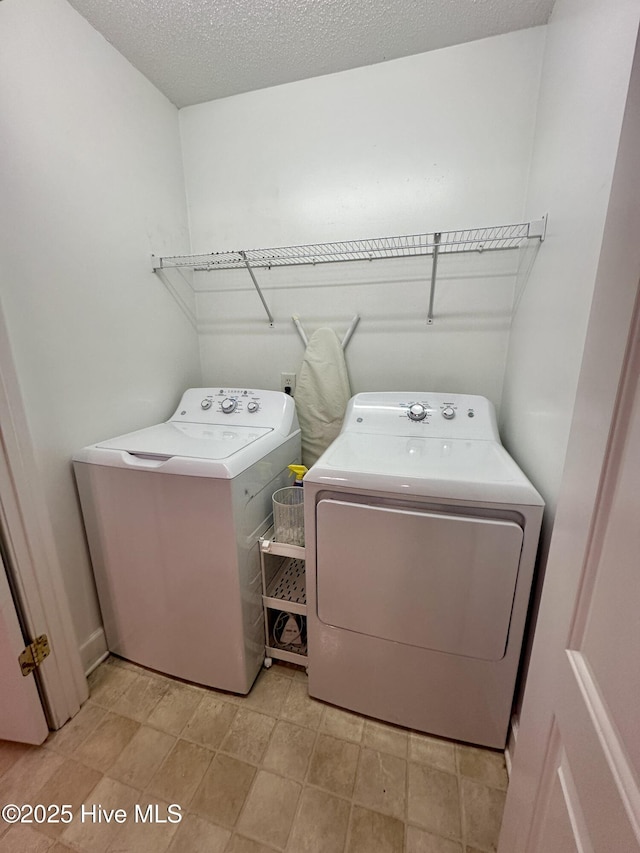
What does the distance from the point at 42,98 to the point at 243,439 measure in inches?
54.0

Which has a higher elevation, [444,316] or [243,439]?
[444,316]

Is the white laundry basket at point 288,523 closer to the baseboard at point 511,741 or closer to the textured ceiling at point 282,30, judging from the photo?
the baseboard at point 511,741

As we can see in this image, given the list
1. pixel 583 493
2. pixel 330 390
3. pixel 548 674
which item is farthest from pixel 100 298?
pixel 548 674

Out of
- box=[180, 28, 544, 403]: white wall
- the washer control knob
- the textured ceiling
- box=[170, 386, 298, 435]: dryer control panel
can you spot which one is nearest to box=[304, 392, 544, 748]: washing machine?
the washer control knob

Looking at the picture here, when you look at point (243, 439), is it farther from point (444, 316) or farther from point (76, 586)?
point (444, 316)

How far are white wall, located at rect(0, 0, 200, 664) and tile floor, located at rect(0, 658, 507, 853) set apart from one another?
38 cm

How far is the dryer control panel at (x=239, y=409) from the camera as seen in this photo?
1.63 metres

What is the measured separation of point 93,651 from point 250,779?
855 mm

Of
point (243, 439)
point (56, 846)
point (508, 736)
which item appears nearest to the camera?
point (56, 846)

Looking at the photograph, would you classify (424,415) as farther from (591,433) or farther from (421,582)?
(591,433)

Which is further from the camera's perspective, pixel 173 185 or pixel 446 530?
pixel 173 185

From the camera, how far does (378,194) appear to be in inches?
62.9

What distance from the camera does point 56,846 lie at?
943 mm

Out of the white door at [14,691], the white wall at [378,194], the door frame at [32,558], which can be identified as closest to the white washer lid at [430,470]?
the white wall at [378,194]
